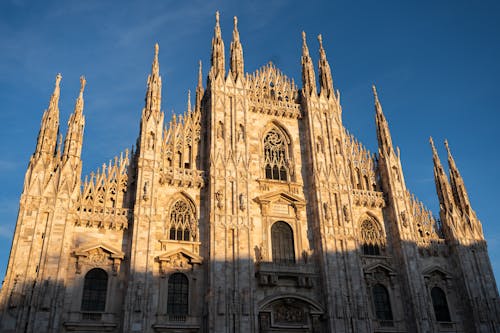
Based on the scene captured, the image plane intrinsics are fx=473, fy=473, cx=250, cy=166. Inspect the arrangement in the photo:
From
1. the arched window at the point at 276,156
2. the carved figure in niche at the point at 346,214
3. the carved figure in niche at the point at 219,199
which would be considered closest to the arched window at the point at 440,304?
the carved figure in niche at the point at 346,214

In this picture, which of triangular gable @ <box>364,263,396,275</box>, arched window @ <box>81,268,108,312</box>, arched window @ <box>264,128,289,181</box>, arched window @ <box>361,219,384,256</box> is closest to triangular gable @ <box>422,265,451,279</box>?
triangular gable @ <box>364,263,396,275</box>

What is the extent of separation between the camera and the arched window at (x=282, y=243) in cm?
2703

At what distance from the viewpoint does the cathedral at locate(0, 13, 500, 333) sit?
74.3ft

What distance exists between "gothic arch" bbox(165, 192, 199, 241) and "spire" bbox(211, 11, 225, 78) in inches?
349

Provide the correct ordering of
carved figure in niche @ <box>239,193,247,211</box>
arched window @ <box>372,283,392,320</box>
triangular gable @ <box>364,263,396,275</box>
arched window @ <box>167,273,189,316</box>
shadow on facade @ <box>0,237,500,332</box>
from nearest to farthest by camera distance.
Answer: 1. shadow on facade @ <box>0,237,500,332</box>
2. arched window @ <box>167,273,189,316</box>
3. carved figure in niche @ <box>239,193,247,211</box>
4. arched window @ <box>372,283,392,320</box>
5. triangular gable @ <box>364,263,396,275</box>

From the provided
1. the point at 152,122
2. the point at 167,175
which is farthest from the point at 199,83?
the point at 167,175

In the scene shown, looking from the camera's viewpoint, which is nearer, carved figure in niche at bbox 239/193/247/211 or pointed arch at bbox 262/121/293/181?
carved figure in niche at bbox 239/193/247/211

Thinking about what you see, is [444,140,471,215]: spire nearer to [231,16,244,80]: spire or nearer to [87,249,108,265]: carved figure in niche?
[231,16,244,80]: spire

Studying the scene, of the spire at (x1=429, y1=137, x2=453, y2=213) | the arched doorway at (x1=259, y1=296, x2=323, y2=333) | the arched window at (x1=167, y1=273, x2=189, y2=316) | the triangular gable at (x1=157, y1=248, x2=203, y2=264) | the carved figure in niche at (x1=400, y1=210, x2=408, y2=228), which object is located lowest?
the arched doorway at (x1=259, y1=296, x2=323, y2=333)

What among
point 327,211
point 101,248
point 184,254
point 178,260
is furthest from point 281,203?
point 101,248

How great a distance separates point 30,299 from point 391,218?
2104cm

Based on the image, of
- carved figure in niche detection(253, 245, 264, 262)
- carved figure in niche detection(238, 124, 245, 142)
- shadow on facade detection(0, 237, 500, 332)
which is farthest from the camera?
carved figure in niche detection(238, 124, 245, 142)

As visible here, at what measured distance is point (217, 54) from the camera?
31.7m

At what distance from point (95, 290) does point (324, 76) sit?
70.0 feet
